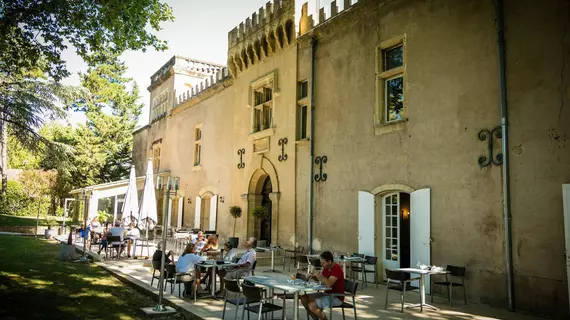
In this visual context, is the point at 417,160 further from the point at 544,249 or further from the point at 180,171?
the point at 180,171

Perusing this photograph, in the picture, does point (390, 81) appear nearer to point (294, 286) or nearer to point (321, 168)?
point (321, 168)

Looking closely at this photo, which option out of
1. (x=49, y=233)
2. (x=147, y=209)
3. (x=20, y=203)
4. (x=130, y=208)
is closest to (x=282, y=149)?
(x=147, y=209)

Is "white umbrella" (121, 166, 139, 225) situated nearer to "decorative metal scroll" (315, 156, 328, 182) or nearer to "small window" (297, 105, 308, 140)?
"small window" (297, 105, 308, 140)

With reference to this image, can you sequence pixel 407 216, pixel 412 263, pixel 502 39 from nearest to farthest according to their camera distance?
1. pixel 502 39
2. pixel 412 263
3. pixel 407 216

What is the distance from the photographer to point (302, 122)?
12820mm

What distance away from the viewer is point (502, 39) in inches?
296

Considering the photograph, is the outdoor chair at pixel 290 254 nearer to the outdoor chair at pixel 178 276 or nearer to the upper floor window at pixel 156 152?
the outdoor chair at pixel 178 276

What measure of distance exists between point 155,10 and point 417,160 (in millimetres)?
7714

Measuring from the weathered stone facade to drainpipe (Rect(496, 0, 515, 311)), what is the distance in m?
0.10

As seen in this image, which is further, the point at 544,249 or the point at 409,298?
the point at 409,298

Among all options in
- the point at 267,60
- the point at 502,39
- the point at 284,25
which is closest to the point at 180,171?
the point at 267,60

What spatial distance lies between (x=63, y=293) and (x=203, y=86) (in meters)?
12.8

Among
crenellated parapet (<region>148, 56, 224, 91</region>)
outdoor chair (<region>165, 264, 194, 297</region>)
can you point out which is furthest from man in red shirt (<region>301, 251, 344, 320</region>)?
crenellated parapet (<region>148, 56, 224, 91</region>)

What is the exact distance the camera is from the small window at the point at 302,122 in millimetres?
12719
